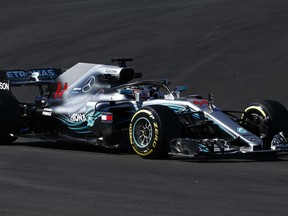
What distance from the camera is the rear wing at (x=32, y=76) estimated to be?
50.6 feet

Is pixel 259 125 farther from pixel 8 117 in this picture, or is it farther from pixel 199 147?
pixel 8 117

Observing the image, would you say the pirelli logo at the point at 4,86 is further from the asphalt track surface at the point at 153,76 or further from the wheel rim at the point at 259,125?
the wheel rim at the point at 259,125

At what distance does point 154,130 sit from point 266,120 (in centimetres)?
214

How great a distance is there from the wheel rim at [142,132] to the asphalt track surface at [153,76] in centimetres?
28

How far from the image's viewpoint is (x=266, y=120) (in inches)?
540

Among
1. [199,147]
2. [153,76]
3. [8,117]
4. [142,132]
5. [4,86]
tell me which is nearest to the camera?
[199,147]

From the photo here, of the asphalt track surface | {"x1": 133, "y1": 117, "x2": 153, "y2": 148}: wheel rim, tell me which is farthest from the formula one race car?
the asphalt track surface

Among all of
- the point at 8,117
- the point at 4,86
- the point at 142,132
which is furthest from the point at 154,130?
the point at 4,86

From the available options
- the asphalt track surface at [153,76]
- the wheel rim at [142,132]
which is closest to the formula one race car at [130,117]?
the wheel rim at [142,132]

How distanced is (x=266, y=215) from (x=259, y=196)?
1146mm

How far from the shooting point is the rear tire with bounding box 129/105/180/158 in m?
12.5

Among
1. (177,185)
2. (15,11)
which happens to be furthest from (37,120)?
(15,11)

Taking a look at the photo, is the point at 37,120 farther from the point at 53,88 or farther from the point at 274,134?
the point at 274,134

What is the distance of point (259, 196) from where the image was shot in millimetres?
9305
